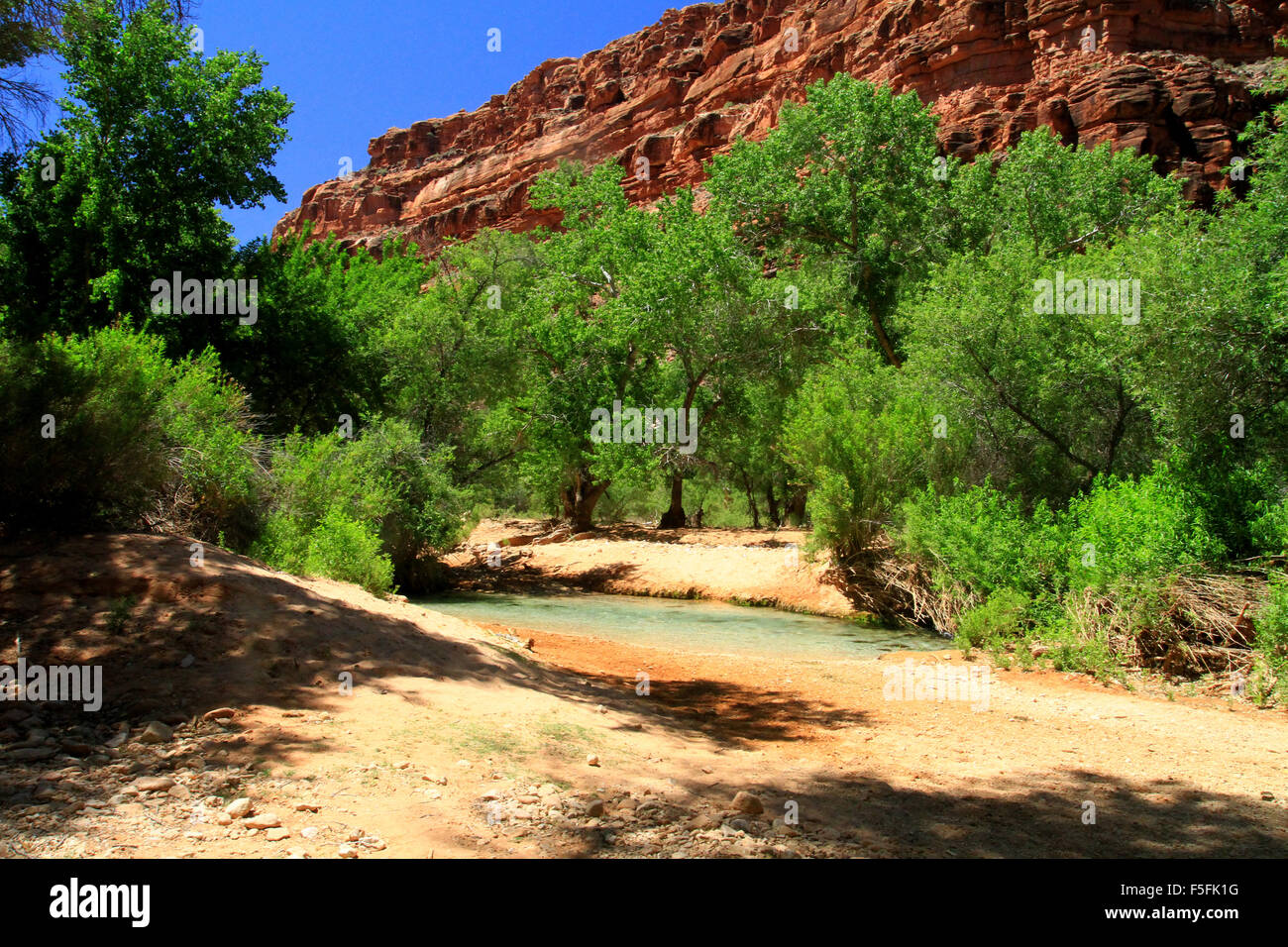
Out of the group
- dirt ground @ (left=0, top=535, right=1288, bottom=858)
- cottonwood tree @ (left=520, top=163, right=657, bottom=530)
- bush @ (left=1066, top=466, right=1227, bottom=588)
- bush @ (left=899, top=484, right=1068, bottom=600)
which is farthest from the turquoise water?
cottonwood tree @ (left=520, top=163, right=657, bottom=530)

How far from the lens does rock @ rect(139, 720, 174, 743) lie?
496cm

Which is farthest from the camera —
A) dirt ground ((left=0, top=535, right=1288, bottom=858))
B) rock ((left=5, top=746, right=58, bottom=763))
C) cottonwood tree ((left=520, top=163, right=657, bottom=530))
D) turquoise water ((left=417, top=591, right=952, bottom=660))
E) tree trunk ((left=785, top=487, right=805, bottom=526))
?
tree trunk ((left=785, top=487, right=805, bottom=526))

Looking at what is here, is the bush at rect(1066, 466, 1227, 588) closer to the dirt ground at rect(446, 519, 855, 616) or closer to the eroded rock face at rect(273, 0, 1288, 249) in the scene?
the dirt ground at rect(446, 519, 855, 616)

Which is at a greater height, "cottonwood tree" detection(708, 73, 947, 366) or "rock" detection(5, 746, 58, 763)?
"cottonwood tree" detection(708, 73, 947, 366)

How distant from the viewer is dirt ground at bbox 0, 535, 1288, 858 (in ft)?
13.8

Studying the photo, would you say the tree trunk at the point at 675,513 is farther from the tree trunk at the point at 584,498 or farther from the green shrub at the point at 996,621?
the green shrub at the point at 996,621

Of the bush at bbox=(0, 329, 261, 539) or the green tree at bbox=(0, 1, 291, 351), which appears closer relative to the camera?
the bush at bbox=(0, 329, 261, 539)

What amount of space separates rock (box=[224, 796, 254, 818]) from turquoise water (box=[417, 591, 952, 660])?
32.7 feet

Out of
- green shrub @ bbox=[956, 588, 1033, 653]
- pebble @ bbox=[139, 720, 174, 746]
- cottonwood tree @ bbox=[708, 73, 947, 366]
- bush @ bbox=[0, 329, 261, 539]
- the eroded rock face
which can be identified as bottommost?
green shrub @ bbox=[956, 588, 1033, 653]

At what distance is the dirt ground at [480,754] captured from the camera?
4191 millimetres

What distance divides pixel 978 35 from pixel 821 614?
50.3 metres

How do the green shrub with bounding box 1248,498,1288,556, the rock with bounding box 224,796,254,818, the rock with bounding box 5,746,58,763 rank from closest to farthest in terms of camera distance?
the rock with bounding box 224,796,254,818, the rock with bounding box 5,746,58,763, the green shrub with bounding box 1248,498,1288,556

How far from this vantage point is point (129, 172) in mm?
17219

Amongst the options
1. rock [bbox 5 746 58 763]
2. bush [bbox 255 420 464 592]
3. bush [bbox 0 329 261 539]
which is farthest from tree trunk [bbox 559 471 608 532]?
rock [bbox 5 746 58 763]
